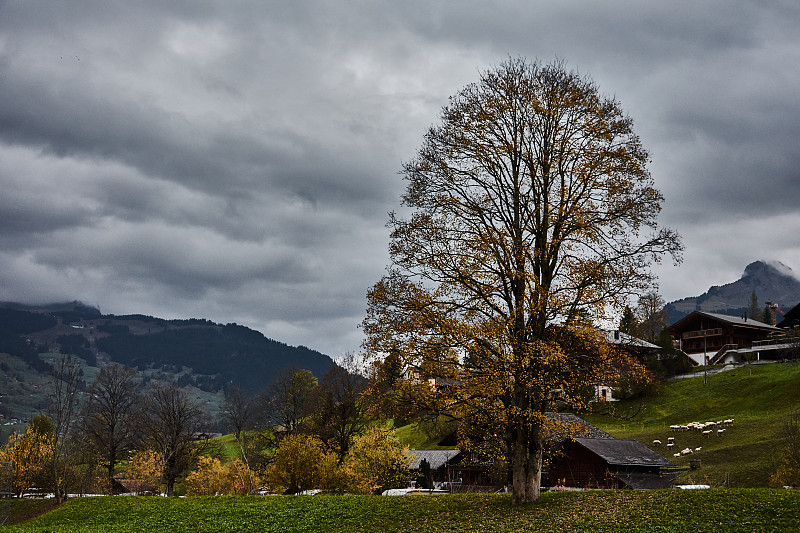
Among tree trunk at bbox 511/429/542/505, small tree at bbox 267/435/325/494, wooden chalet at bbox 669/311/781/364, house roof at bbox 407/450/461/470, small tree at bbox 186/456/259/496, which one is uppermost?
wooden chalet at bbox 669/311/781/364

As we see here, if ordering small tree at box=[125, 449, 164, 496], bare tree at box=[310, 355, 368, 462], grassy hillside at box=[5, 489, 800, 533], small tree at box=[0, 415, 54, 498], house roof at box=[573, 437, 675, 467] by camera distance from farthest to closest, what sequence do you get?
1. small tree at box=[125, 449, 164, 496]
2. bare tree at box=[310, 355, 368, 462]
3. small tree at box=[0, 415, 54, 498]
4. house roof at box=[573, 437, 675, 467]
5. grassy hillside at box=[5, 489, 800, 533]

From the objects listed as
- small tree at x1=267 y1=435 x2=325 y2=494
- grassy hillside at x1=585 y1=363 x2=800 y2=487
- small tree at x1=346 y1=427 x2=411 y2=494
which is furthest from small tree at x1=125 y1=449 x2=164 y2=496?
grassy hillside at x1=585 y1=363 x2=800 y2=487

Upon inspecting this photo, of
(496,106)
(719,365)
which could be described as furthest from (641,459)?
(719,365)

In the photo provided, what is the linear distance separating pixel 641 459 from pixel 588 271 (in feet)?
102

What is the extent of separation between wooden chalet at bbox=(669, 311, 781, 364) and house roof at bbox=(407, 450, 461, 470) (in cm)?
5946

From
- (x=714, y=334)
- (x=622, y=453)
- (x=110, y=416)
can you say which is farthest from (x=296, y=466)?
(x=714, y=334)

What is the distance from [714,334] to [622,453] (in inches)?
2937

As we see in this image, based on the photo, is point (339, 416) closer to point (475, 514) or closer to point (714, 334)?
point (475, 514)

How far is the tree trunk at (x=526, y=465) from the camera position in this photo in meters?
26.3

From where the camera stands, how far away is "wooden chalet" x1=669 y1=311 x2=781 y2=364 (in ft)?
370

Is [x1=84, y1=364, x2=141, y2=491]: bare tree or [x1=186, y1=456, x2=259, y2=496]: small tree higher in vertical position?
[x1=84, y1=364, x2=141, y2=491]: bare tree

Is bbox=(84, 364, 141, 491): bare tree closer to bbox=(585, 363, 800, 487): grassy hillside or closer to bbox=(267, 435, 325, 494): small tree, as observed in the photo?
bbox=(267, 435, 325, 494): small tree

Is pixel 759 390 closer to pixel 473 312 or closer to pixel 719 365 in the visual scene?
pixel 719 365

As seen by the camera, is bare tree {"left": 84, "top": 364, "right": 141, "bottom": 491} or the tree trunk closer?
the tree trunk
